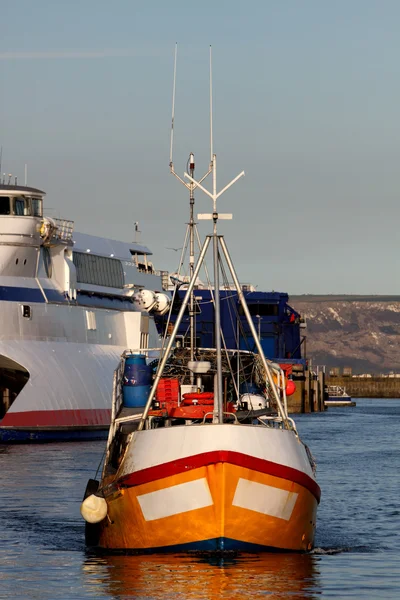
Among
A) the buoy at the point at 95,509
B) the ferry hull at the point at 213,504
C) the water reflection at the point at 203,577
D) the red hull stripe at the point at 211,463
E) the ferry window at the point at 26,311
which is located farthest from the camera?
the ferry window at the point at 26,311

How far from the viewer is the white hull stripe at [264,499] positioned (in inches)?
944

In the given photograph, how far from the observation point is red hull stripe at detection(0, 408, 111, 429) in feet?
190

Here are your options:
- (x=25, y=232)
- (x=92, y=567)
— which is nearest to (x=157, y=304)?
(x=25, y=232)

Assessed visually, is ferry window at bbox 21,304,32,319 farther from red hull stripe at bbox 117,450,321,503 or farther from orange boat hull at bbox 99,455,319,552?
red hull stripe at bbox 117,450,321,503

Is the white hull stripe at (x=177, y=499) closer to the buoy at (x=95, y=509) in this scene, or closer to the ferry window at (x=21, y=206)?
the buoy at (x=95, y=509)

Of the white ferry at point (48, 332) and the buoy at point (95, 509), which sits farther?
the white ferry at point (48, 332)

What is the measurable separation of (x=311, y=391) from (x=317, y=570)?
106 meters

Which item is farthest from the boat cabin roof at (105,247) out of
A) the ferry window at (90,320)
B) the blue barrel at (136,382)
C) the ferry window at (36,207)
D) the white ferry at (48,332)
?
the blue barrel at (136,382)

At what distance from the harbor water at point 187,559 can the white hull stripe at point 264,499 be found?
0.96 meters

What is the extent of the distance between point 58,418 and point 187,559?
36660 millimetres

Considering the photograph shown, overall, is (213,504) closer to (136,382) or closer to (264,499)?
(264,499)

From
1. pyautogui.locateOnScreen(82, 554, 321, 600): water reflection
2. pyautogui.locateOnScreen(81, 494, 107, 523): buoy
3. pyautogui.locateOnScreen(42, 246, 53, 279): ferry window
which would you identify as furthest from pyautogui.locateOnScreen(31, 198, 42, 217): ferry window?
pyautogui.locateOnScreen(82, 554, 321, 600): water reflection

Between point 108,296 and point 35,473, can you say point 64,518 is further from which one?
point 108,296

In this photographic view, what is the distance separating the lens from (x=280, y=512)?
24.6 m
